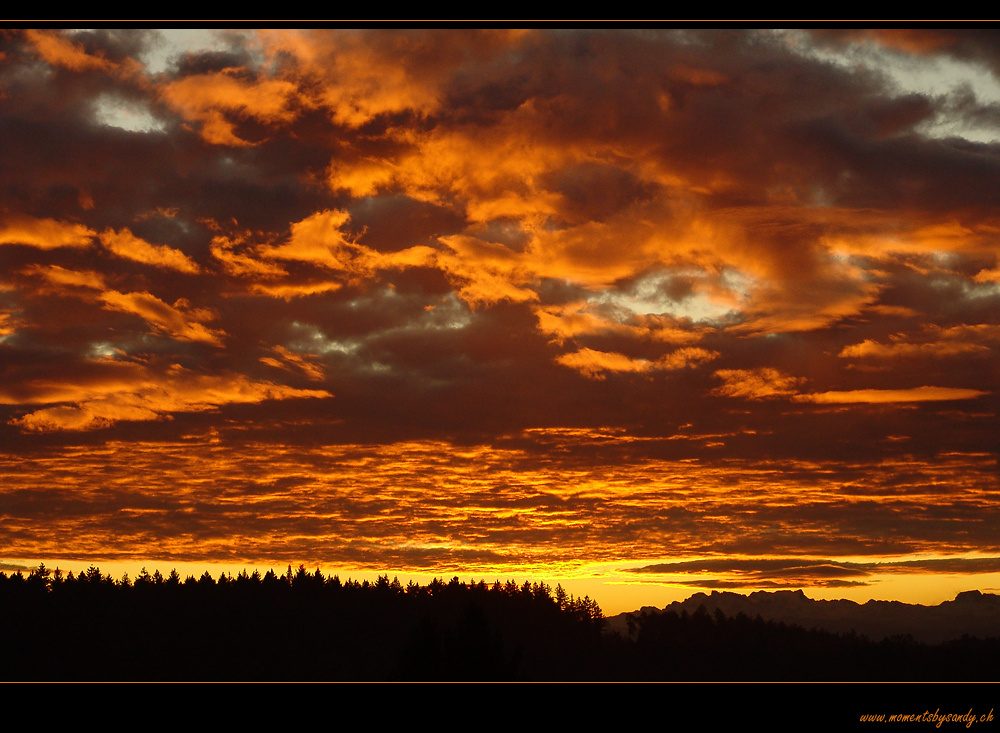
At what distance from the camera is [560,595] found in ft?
594

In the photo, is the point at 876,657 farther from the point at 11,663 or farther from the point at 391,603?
the point at 11,663

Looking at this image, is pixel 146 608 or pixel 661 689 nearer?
pixel 661 689

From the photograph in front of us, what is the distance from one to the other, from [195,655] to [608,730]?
15501 cm

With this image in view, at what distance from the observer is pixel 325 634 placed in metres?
173

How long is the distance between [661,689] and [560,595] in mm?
144343

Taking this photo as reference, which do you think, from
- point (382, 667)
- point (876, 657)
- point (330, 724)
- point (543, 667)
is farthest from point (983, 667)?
point (330, 724)

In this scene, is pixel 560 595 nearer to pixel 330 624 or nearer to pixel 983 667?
pixel 330 624

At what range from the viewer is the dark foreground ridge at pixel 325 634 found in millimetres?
161375

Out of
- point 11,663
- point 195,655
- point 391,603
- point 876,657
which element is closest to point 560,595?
point 391,603

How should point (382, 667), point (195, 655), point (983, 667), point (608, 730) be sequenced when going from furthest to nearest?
1. point (195, 655)
2. point (382, 667)
3. point (983, 667)
4. point (608, 730)

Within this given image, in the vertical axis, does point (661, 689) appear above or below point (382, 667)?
above

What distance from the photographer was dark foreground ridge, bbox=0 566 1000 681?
161m

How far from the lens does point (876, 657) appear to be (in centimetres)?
14825

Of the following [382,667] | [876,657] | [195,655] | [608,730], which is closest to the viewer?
[608,730]
